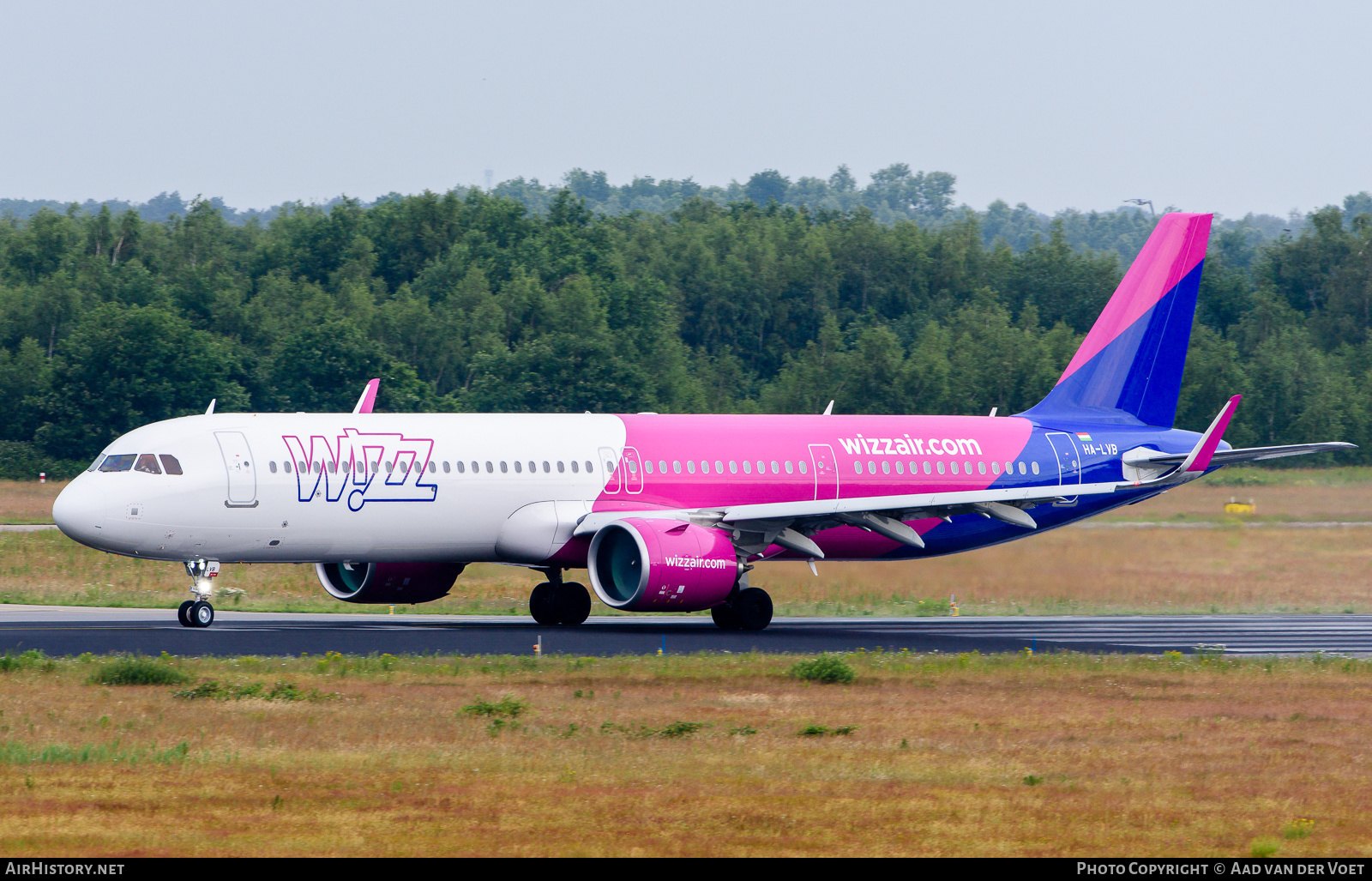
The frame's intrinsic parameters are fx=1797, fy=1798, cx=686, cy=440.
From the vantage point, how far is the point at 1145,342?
42.5 metres

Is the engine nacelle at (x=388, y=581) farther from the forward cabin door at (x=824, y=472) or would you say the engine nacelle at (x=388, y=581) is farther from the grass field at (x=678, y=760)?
the grass field at (x=678, y=760)

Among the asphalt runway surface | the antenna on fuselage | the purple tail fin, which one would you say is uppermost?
the purple tail fin

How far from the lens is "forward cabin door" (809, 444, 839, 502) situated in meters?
37.4

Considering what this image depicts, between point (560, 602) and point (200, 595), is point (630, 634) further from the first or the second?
point (200, 595)

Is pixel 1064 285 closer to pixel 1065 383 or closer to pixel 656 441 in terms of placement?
pixel 1065 383

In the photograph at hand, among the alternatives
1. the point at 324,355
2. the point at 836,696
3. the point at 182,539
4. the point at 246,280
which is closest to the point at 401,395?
the point at 324,355

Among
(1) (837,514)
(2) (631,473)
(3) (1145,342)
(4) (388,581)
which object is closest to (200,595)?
(4) (388,581)

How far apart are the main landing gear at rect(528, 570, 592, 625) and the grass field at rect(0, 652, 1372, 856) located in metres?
8.51

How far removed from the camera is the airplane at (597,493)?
31750mm

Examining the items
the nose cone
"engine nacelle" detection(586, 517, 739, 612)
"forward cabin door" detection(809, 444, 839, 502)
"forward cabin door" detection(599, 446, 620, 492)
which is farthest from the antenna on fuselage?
"forward cabin door" detection(809, 444, 839, 502)

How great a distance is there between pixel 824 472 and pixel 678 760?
62.3 ft

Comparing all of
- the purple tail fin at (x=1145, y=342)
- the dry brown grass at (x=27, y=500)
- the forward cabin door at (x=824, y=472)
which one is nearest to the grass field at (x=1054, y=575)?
the forward cabin door at (x=824, y=472)

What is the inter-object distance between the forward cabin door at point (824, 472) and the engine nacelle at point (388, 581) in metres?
7.53

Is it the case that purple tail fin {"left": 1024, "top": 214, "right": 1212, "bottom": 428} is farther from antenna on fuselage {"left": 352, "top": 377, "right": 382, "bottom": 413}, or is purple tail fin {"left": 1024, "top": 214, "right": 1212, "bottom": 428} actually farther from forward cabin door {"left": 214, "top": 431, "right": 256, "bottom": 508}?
forward cabin door {"left": 214, "top": 431, "right": 256, "bottom": 508}
